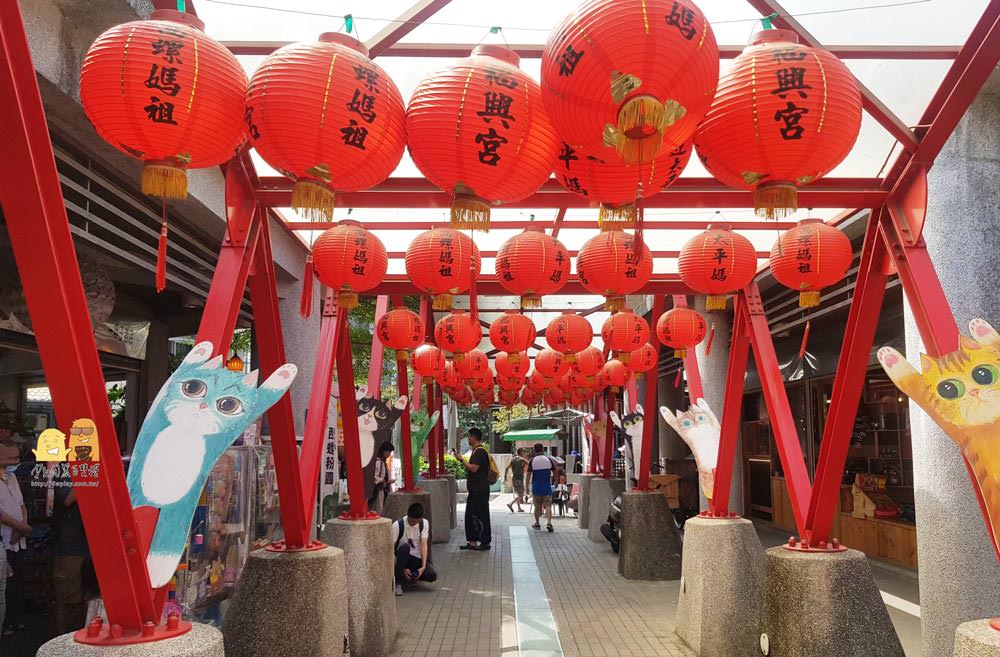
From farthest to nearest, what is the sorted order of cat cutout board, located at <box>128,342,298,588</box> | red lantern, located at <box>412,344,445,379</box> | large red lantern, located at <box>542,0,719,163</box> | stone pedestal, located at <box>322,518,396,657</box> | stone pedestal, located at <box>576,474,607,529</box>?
1. stone pedestal, located at <box>576,474,607,529</box>
2. red lantern, located at <box>412,344,445,379</box>
3. stone pedestal, located at <box>322,518,396,657</box>
4. cat cutout board, located at <box>128,342,298,588</box>
5. large red lantern, located at <box>542,0,719,163</box>

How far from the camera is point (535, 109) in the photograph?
3541mm

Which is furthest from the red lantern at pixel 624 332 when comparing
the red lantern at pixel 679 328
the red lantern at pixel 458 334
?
the red lantern at pixel 458 334

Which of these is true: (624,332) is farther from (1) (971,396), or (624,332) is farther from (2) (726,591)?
(1) (971,396)

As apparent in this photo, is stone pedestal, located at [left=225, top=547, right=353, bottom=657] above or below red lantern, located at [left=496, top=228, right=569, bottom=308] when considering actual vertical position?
below

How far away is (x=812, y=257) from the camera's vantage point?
580 centimetres

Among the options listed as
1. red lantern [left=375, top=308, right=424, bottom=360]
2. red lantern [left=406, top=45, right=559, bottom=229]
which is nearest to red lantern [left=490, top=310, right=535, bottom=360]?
red lantern [left=375, top=308, right=424, bottom=360]

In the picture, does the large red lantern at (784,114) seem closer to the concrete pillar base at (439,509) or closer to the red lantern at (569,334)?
the red lantern at (569,334)

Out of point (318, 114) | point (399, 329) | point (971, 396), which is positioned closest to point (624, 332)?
point (399, 329)

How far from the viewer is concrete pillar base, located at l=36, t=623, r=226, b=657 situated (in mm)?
3049

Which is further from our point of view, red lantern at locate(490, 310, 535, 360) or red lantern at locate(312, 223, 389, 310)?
red lantern at locate(490, 310, 535, 360)

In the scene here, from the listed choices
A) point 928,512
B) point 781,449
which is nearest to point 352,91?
point 781,449

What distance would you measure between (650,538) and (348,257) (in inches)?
270

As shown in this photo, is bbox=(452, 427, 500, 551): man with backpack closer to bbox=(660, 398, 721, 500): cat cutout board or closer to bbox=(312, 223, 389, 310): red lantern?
bbox=(660, 398, 721, 500): cat cutout board

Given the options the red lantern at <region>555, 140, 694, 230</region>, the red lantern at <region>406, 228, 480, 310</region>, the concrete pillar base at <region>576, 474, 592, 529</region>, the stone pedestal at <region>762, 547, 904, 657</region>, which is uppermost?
the red lantern at <region>406, 228, 480, 310</region>
